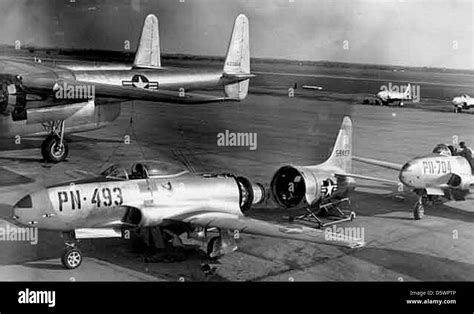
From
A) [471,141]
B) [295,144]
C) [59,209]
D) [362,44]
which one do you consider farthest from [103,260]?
[471,141]

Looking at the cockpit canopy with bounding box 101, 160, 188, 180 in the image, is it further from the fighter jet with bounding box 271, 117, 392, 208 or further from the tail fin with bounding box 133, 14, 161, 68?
the tail fin with bounding box 133, 14, 161, 68

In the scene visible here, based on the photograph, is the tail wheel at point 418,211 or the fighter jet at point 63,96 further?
the fighter jet at point 63,96

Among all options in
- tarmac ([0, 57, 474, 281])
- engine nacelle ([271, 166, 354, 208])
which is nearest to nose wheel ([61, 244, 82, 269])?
tarmac ([0, 57, 474, 281])

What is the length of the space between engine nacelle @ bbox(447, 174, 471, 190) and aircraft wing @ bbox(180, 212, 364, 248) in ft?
17.8

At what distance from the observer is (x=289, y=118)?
34219mm

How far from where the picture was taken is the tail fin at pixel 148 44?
27.8m

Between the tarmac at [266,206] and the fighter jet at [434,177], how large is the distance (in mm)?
660

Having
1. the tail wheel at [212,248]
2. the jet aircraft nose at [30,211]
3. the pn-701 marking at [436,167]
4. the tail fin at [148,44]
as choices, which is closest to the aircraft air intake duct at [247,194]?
the tail wheel at [212,248]

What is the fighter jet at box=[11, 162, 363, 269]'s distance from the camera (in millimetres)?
9797

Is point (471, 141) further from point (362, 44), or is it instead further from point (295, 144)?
point (362, 44)

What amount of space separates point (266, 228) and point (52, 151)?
11805 millimetres

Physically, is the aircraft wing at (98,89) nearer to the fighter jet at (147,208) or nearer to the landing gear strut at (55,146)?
the landing gear strut at (55,146)
